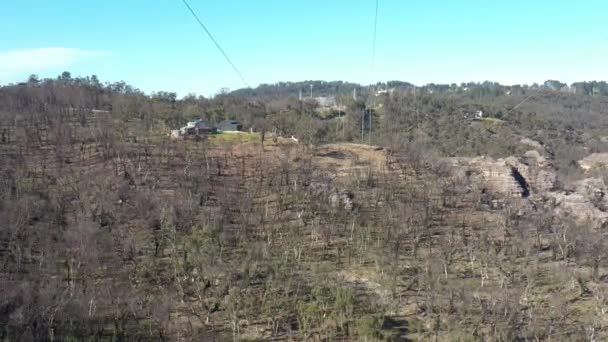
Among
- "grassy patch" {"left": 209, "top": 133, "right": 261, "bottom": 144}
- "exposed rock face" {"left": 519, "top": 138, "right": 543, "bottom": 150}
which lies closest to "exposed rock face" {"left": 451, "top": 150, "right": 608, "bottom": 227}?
"grassy patch" {"left": 209, "top": 133, "right": 261, "bottom": 144}

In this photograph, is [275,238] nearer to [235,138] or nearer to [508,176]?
[235,138]

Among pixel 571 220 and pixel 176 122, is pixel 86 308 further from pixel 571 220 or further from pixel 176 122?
pixel 176 122

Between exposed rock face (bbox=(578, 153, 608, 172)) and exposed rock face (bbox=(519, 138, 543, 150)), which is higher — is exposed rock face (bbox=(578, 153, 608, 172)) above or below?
below

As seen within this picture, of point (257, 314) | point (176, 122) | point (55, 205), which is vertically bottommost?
point (257, 314)

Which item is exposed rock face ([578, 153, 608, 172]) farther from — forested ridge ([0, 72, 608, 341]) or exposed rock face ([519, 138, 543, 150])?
forested ridge ([0, 72, 608, 341])

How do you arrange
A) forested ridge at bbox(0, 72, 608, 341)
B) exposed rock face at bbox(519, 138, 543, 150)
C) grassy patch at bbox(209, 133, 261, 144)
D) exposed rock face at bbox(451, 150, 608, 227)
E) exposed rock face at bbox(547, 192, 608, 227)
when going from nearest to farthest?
forested ridge at bbox(0, 72, 608, 341) → exposed rock face at bbox(547, 192, 608, 227) → exposed rock face at bbox(451, 150, 608, 227) → grassy patch at bbox(209, 133, 261, 144) → exposed rock face at bbox(519, 138, 543, 150)

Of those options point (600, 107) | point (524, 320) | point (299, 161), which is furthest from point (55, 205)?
point (600, 107)

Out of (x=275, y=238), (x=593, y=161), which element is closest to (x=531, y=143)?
(x=593, y=161)

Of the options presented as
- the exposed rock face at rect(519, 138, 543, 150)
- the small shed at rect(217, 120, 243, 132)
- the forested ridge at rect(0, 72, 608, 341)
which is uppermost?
the small shed at rect(217, 120, 243, 132)
